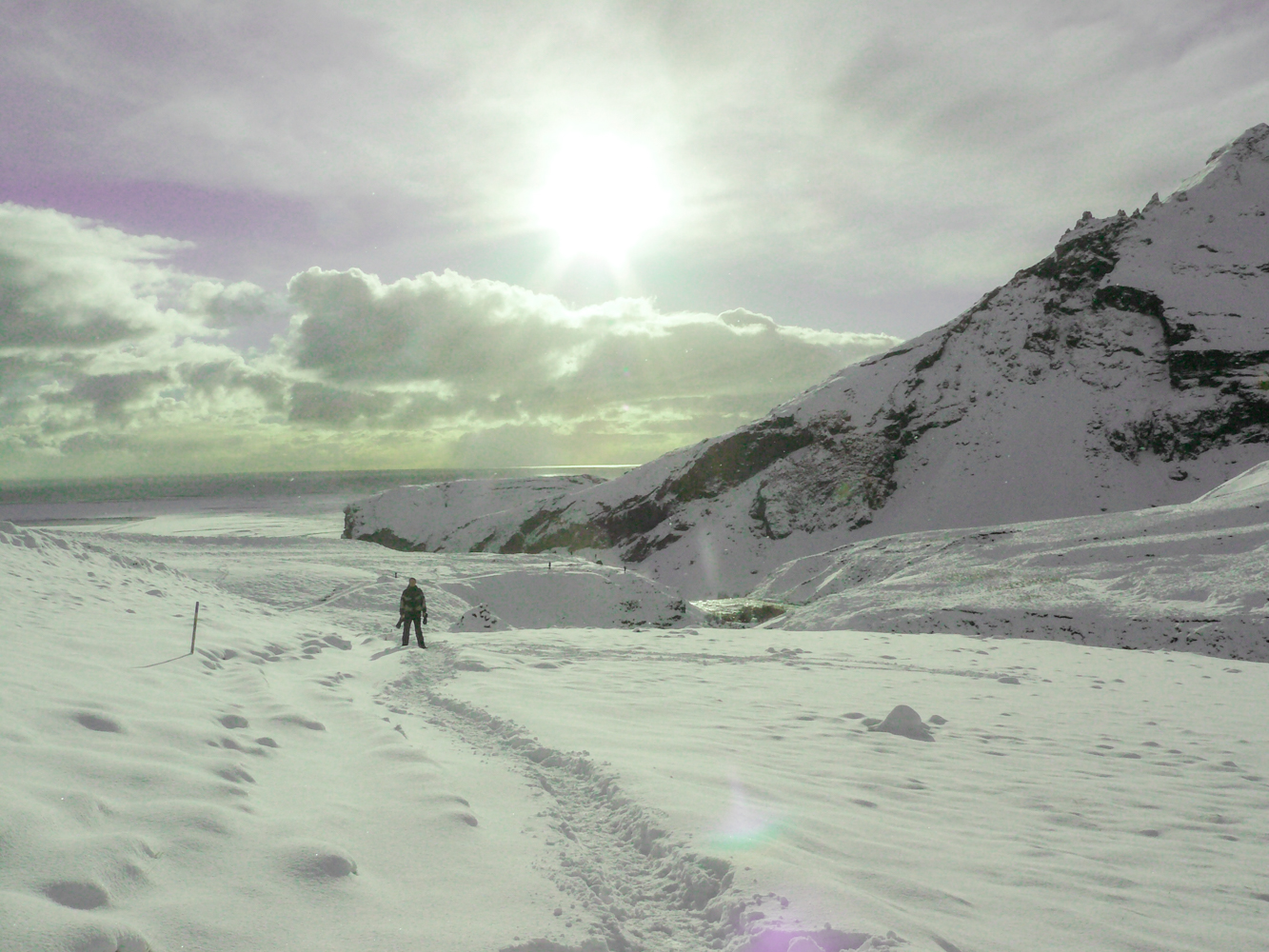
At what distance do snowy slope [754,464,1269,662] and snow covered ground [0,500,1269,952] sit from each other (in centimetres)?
724

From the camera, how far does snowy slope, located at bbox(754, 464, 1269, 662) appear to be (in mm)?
17391

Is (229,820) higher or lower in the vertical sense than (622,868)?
higher

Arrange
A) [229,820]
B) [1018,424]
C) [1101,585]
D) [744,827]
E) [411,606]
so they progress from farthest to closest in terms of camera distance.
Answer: [1018,424] < [1101,585] < [411,606] < [744,827] < [229,820]

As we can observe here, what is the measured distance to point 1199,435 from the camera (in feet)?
155

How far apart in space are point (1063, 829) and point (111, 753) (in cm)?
677

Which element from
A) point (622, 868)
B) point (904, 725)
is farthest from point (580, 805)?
point (904, 725)

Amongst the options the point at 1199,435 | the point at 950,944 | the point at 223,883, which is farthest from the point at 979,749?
the point at 1199,435

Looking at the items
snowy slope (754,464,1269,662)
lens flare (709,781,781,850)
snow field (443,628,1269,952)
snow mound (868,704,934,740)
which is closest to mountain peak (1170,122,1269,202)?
snowy slope (754,464,1269,662)

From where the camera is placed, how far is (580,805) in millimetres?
4961

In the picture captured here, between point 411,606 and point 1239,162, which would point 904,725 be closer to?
point 411,606

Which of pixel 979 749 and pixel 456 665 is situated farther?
pixel 456 665

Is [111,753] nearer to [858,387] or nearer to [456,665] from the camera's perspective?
[456,665]

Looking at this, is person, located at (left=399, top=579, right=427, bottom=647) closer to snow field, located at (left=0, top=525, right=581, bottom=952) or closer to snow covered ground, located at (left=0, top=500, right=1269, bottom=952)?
snow covered ground, located at (left=0, top=500, right=1269, bottom=952)

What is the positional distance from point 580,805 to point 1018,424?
194 ft
